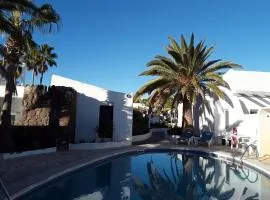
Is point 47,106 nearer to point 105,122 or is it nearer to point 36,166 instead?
point 105,122

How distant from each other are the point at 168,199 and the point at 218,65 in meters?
17.7

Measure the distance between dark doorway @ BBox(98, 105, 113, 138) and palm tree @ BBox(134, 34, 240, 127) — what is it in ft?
11.1

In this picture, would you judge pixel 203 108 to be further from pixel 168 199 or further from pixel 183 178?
pixel 168 199

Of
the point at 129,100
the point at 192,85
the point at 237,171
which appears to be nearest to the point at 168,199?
the point at 237,171

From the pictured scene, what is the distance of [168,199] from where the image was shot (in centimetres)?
1043

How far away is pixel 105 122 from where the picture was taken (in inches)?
943

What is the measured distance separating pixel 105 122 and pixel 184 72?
737 centimetres

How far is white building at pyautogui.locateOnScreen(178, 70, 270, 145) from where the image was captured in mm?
25125

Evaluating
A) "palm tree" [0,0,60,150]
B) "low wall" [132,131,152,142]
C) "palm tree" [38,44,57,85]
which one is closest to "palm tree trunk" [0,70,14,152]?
"palm tree" [0,0,60,150]

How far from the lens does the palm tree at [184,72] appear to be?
26125 millimetres

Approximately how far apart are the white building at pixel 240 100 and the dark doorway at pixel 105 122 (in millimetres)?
9056

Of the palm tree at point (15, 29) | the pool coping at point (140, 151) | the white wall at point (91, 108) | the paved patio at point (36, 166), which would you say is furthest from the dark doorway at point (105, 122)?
the palm tree at point (15, 29)

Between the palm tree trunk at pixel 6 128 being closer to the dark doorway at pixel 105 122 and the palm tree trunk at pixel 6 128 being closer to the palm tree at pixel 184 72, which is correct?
the dark doorway at pixel 105 122

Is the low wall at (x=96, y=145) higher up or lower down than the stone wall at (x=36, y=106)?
lower down
